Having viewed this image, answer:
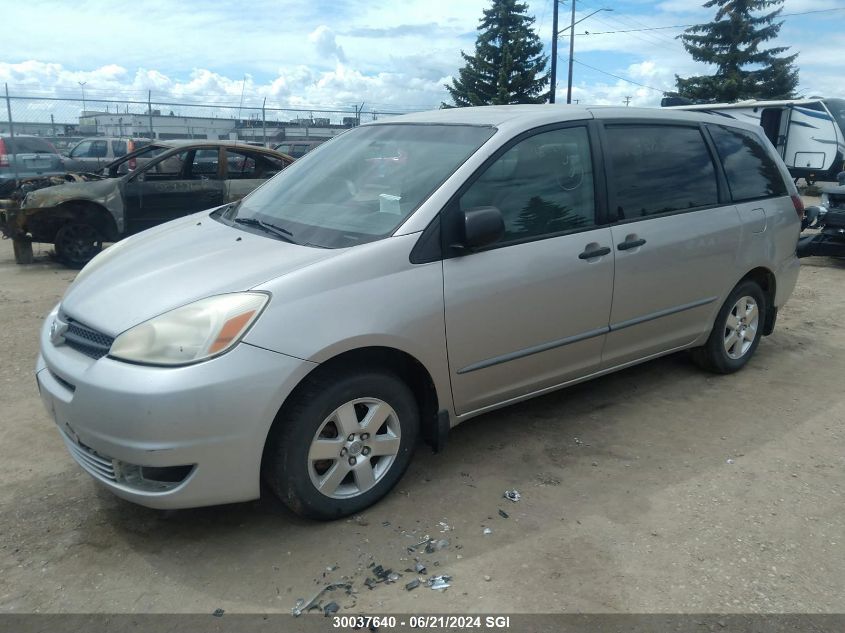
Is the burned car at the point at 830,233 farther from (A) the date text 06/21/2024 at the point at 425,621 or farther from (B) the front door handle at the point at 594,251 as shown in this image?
(A) the date text 06/21/2024 at the point at 425,621

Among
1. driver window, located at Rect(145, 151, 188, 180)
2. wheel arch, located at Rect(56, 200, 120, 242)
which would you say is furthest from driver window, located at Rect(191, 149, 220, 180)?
wheel arch, located at Rect(56, 200, 120, 242)

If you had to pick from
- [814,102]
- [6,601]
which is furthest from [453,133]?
[814,102]

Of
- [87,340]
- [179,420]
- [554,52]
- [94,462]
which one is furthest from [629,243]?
[554,52]

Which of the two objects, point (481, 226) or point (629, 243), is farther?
point (629, 243)

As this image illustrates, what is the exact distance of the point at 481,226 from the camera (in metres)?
3.09

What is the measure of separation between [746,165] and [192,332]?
3.93m

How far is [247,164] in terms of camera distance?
941 centimetres

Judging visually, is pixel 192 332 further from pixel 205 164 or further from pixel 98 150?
pixel 98 150

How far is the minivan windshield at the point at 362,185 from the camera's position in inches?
127

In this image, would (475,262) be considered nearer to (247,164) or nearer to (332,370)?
(332,370)

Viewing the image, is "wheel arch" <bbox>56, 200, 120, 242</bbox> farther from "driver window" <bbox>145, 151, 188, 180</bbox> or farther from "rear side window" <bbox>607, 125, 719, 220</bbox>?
"rear side window" <bbox>607, 125, 719, 220</bbox>

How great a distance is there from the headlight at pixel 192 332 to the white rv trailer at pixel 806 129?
18.6 m

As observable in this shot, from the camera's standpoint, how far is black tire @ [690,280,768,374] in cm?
469

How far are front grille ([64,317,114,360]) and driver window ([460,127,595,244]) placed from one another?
167 centimetres
